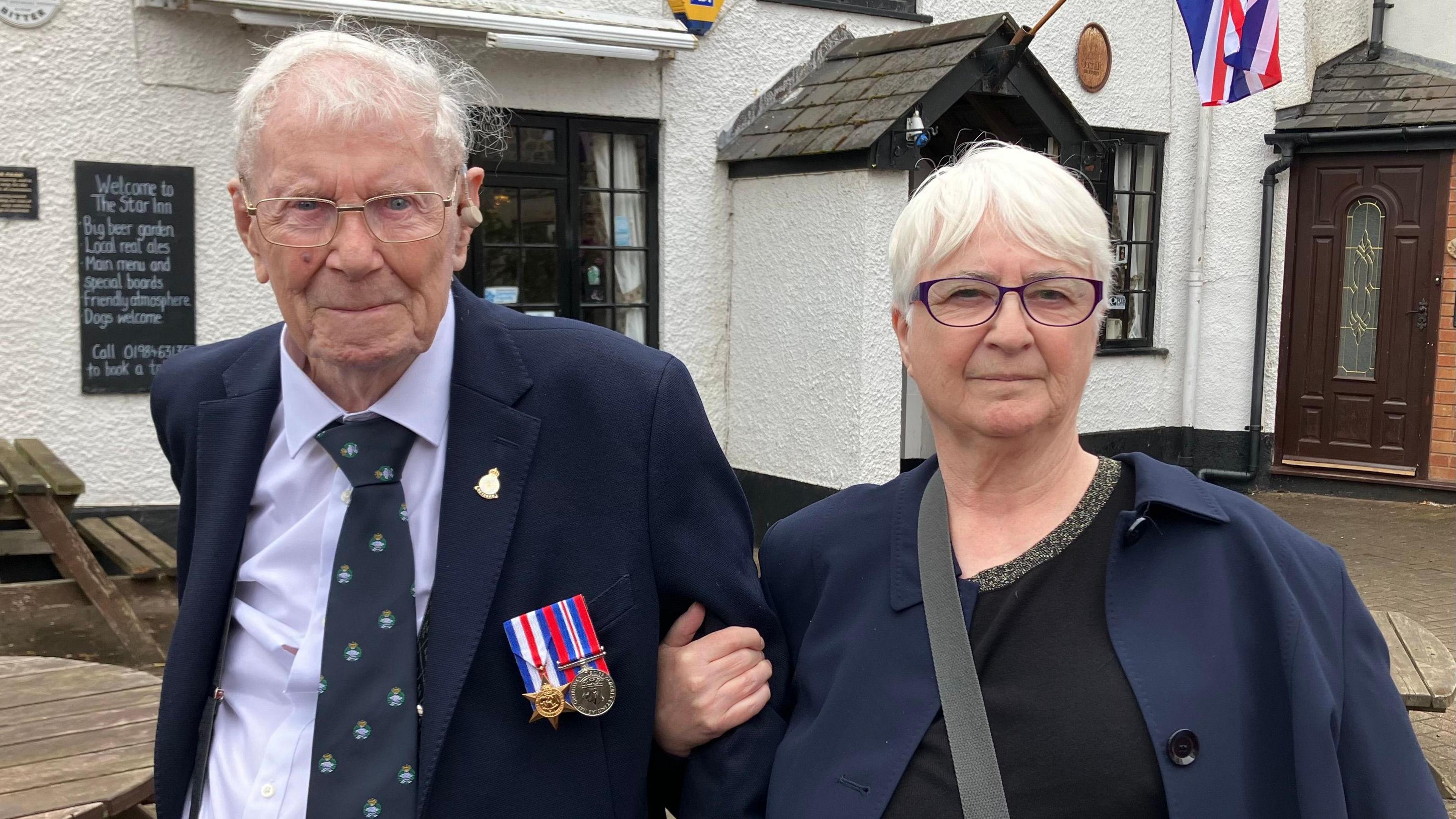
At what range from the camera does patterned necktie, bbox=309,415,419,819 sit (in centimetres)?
162

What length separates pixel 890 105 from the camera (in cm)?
672

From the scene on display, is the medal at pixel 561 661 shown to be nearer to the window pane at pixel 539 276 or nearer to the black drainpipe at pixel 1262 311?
the window pane at pixel 539 276

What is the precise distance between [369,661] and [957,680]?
836mm

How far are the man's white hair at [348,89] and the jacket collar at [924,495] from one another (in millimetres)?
908

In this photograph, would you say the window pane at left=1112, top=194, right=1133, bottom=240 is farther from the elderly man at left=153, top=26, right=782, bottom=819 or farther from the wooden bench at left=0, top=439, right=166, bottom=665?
the elderly man at left=153, top=26, right=782, bottom=819

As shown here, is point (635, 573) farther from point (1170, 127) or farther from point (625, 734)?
point (1170, 127)

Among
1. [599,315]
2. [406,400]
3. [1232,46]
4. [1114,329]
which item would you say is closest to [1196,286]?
[1114,329]

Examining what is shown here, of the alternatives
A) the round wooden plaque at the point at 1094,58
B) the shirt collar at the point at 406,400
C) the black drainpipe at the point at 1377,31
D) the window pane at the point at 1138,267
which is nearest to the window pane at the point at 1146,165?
the window pane at the point at 1138,267

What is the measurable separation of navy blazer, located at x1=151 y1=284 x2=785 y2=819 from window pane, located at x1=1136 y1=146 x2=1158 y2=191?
28.9 feet

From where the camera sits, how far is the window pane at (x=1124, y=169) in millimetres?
9617

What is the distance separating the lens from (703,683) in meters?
1.84

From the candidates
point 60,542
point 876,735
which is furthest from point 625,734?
point 60,542

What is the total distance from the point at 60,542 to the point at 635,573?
147 inches

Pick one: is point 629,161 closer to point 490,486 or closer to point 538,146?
point 538,146
